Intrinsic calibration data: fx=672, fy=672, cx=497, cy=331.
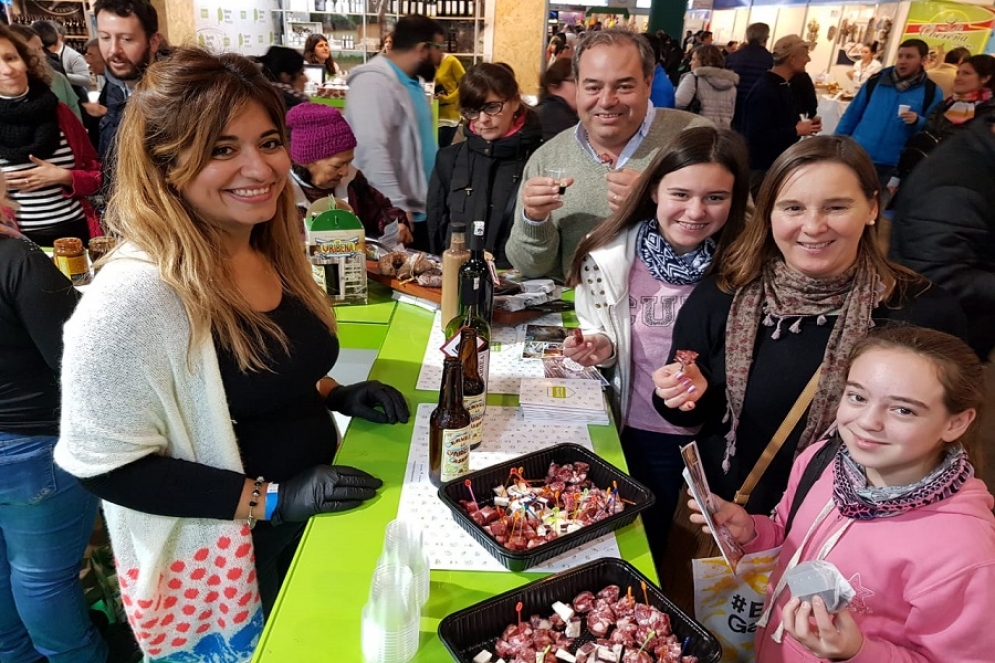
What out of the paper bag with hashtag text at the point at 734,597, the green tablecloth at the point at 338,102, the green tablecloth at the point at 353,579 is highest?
the green tablecloth at the point at 338,102

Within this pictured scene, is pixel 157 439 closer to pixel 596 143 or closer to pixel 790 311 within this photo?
pixel 790 311

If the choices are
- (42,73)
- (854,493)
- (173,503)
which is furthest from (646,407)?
(42,73)

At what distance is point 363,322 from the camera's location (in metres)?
2.44

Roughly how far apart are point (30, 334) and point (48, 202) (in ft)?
6.03

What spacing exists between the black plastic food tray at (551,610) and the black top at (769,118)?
4843mm

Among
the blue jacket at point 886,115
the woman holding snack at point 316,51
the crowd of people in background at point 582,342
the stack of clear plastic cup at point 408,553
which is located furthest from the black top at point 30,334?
the woman holding snack at point 316,51

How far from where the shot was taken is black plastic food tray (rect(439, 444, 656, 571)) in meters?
1.33

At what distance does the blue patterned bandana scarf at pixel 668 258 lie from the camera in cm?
193

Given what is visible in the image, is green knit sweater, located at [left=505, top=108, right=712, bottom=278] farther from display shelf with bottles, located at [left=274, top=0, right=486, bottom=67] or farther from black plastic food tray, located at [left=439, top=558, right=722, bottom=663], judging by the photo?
display shelf with bottles, located at [left=274, top=0, right=486, bottom=67]

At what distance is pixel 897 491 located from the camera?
1219mm

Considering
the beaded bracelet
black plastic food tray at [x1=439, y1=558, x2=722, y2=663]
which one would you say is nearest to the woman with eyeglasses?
the beaded bracelet

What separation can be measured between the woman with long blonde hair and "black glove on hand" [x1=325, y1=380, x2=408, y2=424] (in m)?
0.20

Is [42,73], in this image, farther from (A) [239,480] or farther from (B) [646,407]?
(B) [646,407]

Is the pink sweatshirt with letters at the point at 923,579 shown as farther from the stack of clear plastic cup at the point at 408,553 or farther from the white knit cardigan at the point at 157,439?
the white knit cardigan at the point at 157,439
